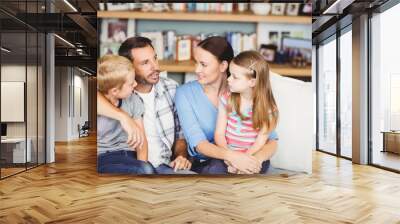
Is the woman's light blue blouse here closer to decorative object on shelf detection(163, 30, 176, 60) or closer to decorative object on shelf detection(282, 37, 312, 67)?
decorative object on shelf detection(163, 30, 176, 60)

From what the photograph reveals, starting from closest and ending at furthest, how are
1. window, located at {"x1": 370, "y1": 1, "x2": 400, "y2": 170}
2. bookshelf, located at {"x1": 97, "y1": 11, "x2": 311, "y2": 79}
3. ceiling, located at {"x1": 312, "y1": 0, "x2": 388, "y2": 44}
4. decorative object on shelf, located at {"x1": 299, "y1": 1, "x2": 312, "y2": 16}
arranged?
bookshelf, located at {"x1": 97, "y1": 11, "x2": 311, "y2": 79}, decorative object on shelf, located at {"x1": 299, "y1": 1, "x2": 312, "y2": 16}, ceiling, located at {"x1": 312, "y1": 0, "x2": 388, "y2": 44}, window, located at {"x1": 370, "y1": 1, "x2": 400, "y2": 170}

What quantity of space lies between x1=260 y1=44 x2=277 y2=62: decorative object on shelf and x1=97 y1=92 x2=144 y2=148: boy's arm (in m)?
2.46

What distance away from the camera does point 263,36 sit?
6.85 metres

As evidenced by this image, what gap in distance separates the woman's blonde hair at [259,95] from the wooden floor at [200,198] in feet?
3.22

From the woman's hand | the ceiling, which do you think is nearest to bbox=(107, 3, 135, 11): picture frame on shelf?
the woman's hand

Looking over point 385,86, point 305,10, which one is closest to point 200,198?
point 305,10

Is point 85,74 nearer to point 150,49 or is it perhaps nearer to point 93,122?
point 93,122

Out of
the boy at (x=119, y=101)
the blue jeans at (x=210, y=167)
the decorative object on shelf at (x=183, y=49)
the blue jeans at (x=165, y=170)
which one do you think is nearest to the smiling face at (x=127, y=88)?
the boy at (x=119, y=101)

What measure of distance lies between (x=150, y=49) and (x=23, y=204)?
3156 mm

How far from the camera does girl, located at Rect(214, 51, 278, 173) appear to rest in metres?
6.70

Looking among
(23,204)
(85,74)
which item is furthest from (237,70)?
(85,74)

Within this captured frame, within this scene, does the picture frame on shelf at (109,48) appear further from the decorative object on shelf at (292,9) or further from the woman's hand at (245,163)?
the decorative object on shelf at (292,9)

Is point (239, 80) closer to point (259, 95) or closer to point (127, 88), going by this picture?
point (259, 95)

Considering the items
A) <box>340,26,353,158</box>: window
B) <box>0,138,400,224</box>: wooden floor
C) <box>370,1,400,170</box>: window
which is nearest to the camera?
<box>0,138,400,224</box>: wooden floor
